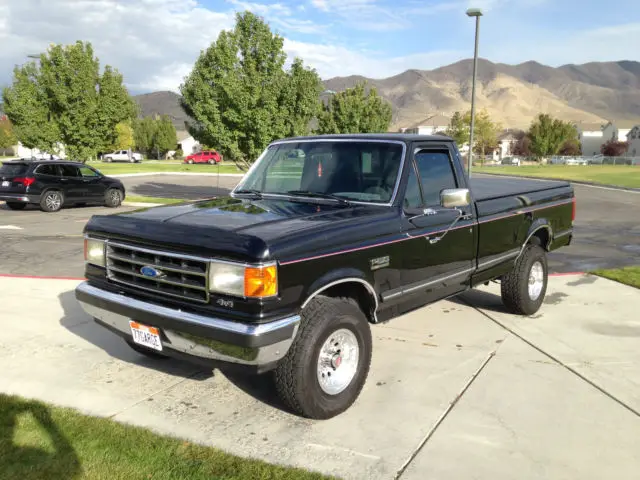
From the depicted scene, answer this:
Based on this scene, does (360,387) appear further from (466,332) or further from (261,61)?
(261,61)

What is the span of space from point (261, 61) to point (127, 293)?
14606 mm

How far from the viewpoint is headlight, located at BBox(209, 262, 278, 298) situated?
131 inches

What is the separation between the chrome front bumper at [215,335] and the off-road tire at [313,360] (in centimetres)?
13

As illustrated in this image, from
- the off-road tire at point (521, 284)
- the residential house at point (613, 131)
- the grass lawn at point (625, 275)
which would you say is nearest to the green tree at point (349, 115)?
the grass lawn at point (625, 275)

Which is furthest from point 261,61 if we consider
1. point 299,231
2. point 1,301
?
point 299,231

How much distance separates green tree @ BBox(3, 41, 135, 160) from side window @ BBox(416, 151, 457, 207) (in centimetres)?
2060

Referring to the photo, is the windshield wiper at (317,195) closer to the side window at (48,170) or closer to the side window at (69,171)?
the side window at (48,170)

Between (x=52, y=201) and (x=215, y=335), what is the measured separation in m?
16.2

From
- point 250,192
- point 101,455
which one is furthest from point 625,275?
point 101,455

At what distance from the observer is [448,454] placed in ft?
11.3

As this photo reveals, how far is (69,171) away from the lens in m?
18.1

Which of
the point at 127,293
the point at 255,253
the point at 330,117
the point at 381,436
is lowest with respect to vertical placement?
the point at 381,436

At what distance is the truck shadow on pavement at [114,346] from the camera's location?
4.79 m

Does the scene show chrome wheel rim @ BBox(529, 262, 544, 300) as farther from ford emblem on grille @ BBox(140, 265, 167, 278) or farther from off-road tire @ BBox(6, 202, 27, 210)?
off-road tire @ BBox(6, 202, 27, 210)
